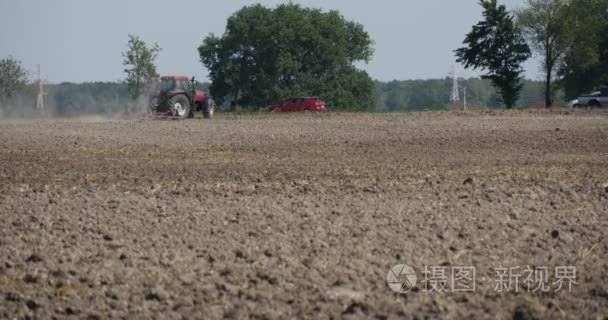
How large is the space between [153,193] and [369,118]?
18.9m

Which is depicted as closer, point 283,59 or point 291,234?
point 291,234

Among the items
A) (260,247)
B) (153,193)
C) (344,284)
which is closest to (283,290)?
(344,284)

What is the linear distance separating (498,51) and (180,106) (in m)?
28.5

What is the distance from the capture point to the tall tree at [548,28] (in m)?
62.9

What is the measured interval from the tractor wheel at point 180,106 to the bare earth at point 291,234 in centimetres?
1608

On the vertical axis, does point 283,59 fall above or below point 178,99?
above

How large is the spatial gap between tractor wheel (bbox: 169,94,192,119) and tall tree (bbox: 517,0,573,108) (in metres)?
31.7

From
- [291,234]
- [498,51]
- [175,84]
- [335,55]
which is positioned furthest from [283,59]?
[291,234]

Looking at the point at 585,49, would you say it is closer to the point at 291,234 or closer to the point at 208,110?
the point at 208,110

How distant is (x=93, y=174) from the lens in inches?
642

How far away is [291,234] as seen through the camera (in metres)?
9.83

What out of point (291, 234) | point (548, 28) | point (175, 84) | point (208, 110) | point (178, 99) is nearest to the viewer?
point (291, 234)

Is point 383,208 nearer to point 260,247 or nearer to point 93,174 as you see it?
point 260,247
